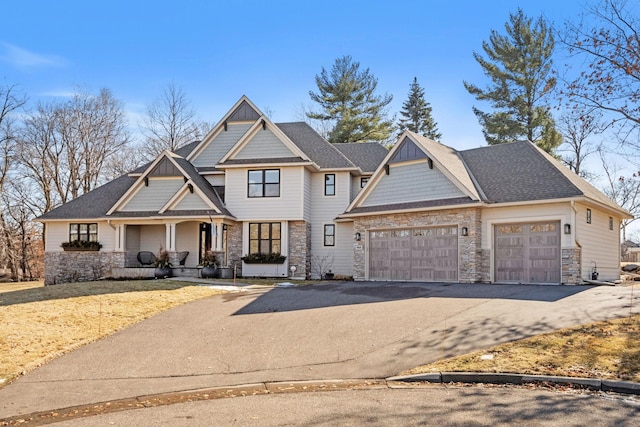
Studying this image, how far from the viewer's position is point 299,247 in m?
27.2

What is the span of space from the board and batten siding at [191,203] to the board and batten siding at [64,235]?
15.1 ft

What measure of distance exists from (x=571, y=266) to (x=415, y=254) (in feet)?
20.3

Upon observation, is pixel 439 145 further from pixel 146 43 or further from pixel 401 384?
pixel 401 384

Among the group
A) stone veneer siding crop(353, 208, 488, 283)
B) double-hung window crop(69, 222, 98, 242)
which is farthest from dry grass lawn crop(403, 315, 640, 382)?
double-hung window crop(69, 222, 98, 242)

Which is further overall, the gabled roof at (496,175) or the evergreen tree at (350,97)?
the evergreen tree at (350,97)

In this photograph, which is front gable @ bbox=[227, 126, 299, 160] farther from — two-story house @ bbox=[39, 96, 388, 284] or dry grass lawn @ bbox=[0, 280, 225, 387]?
dry grass lawn @ bbox=[0, 280, 225, 387]

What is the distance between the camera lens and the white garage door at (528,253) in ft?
63.5

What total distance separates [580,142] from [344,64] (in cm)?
2086

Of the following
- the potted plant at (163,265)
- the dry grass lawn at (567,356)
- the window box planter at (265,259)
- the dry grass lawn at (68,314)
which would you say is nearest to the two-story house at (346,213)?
the window box planter at (265,259)

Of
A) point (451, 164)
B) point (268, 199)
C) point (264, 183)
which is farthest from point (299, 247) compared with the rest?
point (451, 164)

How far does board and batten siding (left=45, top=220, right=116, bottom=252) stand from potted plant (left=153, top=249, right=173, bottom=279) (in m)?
4.17

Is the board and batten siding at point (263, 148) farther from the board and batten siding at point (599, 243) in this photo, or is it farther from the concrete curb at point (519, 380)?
the concrete curb at point (519, 380)

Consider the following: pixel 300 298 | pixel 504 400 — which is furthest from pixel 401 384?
pixel 300 298

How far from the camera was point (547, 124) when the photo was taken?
38844 millimetres
